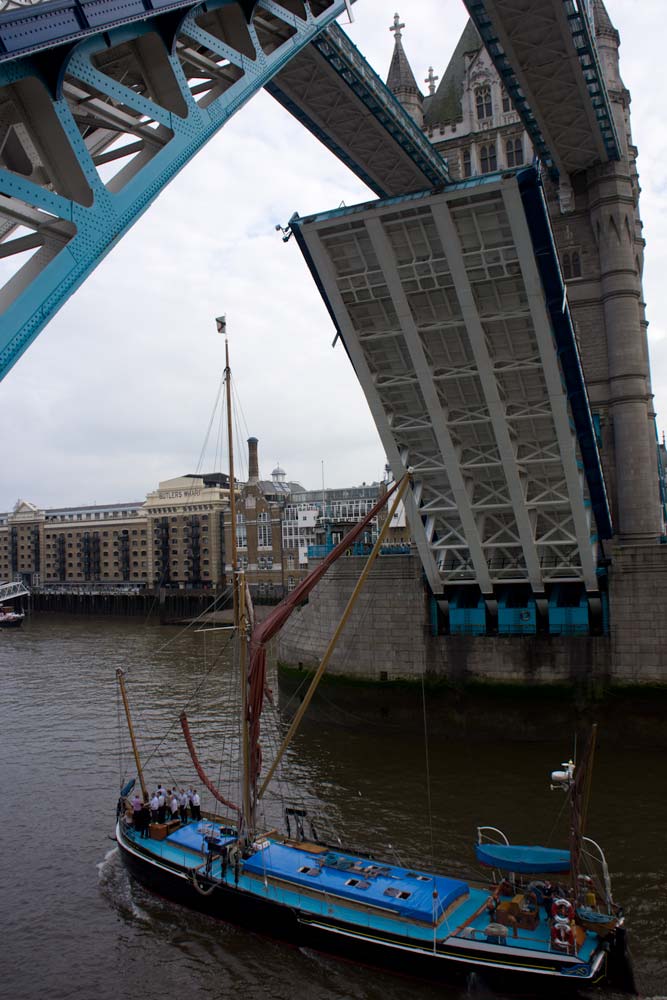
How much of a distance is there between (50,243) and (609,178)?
108ft

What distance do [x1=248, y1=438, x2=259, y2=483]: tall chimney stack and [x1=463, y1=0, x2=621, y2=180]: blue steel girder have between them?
234 feet

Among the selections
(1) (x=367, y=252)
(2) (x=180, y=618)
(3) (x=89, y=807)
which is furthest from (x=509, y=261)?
(2) (x=180, y=618)

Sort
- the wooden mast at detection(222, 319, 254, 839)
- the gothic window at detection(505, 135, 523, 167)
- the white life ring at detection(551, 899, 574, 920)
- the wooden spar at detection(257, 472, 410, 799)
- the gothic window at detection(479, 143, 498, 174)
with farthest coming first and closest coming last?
the gothic window at detection(479, 143, 498, 174), the gothic window at detection(505, 135, 523, 167), the wooden spar at detection(257, 472, 410, 799), the wooden mast at detection(222, 319, 254, 839), the white life ring at detection(551, 899, 574, 920)

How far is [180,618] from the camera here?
85.7m

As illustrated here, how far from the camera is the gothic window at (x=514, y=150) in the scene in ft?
133

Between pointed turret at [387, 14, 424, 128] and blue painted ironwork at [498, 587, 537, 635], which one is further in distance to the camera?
pointed turret at [387, 14, 424, 128]

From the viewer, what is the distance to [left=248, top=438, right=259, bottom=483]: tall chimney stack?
103250 millimetres

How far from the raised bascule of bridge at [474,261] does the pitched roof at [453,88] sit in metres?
9.21

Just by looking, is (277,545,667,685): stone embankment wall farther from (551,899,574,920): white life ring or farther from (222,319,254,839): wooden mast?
(551,899,574,920): white life ring

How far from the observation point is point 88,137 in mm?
9508

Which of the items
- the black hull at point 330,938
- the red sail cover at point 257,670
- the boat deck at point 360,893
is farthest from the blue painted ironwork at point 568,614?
the black hull at point 330,938

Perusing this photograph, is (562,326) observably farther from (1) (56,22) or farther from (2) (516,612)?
(1) (56,22)

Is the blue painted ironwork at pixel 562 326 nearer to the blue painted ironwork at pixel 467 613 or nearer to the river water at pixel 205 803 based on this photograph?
the blue painted ironwork at pixel 467 613

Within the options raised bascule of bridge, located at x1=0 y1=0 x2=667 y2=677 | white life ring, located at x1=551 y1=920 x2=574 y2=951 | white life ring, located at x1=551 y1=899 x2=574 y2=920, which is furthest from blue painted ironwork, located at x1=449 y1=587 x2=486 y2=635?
white life ring, located at x1=551 y1=920 x2=574 y2=951
